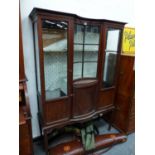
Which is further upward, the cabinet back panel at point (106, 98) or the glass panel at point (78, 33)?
the glass panel at point (78, 33)

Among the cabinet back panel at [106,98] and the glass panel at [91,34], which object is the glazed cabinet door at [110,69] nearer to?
the cabinet back panel at [106,98]

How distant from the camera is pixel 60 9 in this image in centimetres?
159

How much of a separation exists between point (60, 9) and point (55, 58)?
628 mm

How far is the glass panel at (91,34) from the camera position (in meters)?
1.55

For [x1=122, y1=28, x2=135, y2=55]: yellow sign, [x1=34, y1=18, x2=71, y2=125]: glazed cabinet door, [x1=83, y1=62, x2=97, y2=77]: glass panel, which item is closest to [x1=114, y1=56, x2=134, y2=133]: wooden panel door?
[x1=122, y1=28, x2=135, y2=55]: yellow sign

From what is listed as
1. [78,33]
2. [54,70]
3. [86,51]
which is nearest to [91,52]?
[86,51]

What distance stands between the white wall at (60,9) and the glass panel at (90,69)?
0.67 meters

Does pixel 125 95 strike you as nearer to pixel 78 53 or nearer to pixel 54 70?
pixel 78 53

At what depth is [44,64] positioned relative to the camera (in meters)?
1.38

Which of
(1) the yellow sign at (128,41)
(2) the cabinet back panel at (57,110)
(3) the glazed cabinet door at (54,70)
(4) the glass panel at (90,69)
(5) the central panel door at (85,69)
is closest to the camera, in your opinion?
(3) the glazed cabinet door at (54,70)

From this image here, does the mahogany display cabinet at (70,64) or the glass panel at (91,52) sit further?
the glass panel at (91,52)

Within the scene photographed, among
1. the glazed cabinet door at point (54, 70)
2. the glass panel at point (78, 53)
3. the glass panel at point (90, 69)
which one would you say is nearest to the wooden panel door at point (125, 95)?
the glass panel at point (90, 69)

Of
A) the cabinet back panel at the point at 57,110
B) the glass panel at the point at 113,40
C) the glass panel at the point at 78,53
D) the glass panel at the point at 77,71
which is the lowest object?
the cabinet back panel at the point at 57,110
